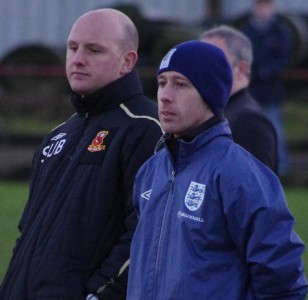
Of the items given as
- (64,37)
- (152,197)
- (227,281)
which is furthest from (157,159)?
(64,37)

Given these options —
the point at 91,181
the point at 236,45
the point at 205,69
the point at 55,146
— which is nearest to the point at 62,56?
the point at 236,45

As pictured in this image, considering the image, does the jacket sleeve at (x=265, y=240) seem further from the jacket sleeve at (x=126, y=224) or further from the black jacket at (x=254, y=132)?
the black jacket at (x=254, y=132)

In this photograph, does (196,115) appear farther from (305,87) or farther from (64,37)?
(64,37)

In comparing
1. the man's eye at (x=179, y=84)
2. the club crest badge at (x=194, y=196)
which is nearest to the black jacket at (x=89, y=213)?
the man's eye at (x=179, y=84)

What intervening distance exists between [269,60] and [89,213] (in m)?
9.97

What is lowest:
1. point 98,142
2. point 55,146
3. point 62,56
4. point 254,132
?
point 62,56

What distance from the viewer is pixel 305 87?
1630cm

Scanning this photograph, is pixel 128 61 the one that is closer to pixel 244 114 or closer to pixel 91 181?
pixel 91 181

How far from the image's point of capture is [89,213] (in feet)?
15.7

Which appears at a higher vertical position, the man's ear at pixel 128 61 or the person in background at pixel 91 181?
the man's ear at pixel 128 61

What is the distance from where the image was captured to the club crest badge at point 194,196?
407cm

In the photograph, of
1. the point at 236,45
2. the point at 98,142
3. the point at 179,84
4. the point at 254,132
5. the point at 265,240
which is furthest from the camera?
the point at 236,45

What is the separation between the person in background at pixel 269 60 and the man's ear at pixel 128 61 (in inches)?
361

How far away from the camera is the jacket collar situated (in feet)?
16.4
